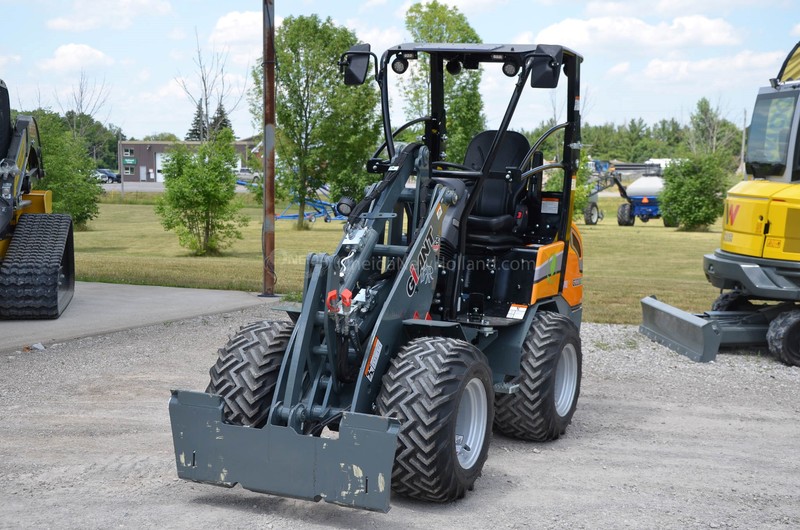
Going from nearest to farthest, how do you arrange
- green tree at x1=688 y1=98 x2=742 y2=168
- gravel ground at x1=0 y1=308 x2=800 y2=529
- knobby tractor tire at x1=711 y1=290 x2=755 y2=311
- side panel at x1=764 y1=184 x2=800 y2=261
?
gravel ground at x1=0 y1=308 x2=800 y2=529, side panel at x1=764 y1=184 x2=800 y2=261, knobby tractor tire at x1=711 y1=290 x2=755 y2=311, green tree at x1=688 y1=98 x2=742 y2=168

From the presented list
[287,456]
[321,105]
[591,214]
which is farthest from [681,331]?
[591,214]

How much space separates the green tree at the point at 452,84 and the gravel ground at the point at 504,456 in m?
19.1

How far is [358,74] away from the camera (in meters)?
7.05

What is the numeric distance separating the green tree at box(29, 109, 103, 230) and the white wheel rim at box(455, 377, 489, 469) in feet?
80.2

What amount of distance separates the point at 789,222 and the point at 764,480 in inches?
184

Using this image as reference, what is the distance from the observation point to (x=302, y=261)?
73.3 ft

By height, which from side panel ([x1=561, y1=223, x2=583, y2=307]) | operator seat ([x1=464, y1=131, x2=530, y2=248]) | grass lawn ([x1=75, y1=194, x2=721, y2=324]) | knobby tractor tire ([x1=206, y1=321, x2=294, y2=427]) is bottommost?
grass lawn ([x1=75, y1=194, x2=721, y2=324])

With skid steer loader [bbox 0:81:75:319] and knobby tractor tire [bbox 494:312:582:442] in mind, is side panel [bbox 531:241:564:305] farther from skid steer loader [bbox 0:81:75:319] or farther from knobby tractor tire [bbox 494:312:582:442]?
skid steer loader [bbox 0:81:75:319]

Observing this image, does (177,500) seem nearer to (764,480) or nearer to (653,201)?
(764,480)

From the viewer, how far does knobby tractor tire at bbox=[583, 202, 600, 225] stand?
129 feet

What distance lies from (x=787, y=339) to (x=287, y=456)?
722 cm

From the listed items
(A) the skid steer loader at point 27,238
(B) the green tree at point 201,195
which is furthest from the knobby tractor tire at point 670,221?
(A) the skid steer loader at point 27,238

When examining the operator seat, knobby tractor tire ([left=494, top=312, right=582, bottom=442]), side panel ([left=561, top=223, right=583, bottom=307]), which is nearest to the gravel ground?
knobby tractor tire ([left=494, top=312, right=582, bottom=442])

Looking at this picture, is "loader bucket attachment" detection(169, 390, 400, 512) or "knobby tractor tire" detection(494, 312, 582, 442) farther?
"knobby tractor tire" detection(494, 312, 582, 442)
